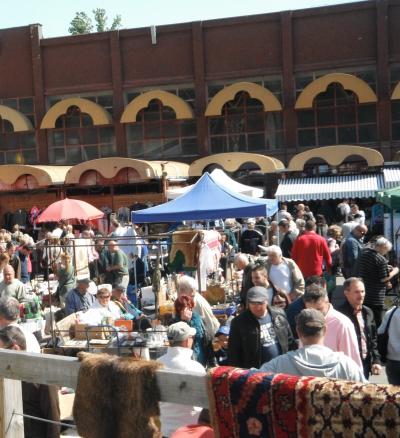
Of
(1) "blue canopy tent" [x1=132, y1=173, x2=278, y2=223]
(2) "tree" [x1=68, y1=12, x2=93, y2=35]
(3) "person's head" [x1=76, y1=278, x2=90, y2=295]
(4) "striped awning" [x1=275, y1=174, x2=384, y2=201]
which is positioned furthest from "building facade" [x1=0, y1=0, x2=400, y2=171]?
(2) "tree" [x1=68, y1=12, x2=93, y2=35]

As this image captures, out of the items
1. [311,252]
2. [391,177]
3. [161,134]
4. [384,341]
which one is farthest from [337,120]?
[384,341]

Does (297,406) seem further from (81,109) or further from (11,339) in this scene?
(81,109)

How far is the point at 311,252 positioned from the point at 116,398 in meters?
8.91

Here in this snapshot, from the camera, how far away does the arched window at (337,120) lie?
29.2 m

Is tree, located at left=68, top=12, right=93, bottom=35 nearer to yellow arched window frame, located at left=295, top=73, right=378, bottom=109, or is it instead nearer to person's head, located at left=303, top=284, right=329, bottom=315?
yellow arched window frame, located at left=295, top=73, right=378, bottom=109

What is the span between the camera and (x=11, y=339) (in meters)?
4.97

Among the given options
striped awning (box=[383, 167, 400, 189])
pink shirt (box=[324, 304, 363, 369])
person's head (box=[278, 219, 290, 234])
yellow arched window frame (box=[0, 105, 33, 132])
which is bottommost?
pink shirt (box=[324, 304, 363, 369])

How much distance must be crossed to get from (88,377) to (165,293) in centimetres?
800

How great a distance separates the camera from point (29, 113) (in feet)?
107

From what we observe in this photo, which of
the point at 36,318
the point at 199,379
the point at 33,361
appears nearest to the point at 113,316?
the point at 36,318

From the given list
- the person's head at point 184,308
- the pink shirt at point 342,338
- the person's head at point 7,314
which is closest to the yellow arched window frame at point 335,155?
the person's head at point 184,308

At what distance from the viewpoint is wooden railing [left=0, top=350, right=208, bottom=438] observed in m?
3.08

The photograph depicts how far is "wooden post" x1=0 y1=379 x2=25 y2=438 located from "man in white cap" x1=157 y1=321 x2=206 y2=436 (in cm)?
117

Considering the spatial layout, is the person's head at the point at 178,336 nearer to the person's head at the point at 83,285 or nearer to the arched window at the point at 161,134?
the person's head at the point at 83,285
